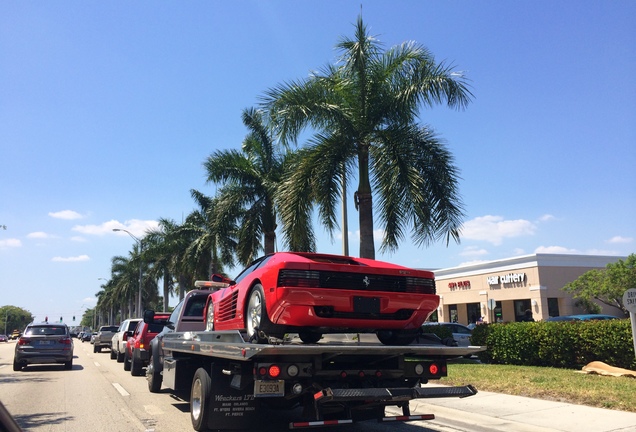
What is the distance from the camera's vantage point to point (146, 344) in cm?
1504

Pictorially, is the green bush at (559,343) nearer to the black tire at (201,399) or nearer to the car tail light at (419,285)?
the car tail light at (419,285)

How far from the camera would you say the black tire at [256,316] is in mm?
5949

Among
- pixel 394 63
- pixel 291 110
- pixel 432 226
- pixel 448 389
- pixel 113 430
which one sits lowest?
pixel 113 430

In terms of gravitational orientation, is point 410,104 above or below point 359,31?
below

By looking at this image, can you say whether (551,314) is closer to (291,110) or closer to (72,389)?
(291,110)

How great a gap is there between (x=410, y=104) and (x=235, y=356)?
41.4 ft

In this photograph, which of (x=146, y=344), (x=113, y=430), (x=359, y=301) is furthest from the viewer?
(x=146, y=344)

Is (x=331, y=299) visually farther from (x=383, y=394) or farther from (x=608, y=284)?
(x=608, y=284)

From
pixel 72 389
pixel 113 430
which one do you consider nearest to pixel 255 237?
pixel 72 389

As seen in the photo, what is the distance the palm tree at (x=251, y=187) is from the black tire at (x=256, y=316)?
643 inches

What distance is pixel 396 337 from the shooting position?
6828mm

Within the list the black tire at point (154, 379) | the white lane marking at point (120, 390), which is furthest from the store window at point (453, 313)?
the black tire at point (154, 379)

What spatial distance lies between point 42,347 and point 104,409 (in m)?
9.66

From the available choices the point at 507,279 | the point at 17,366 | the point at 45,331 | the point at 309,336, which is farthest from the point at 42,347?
the point at 507,279
